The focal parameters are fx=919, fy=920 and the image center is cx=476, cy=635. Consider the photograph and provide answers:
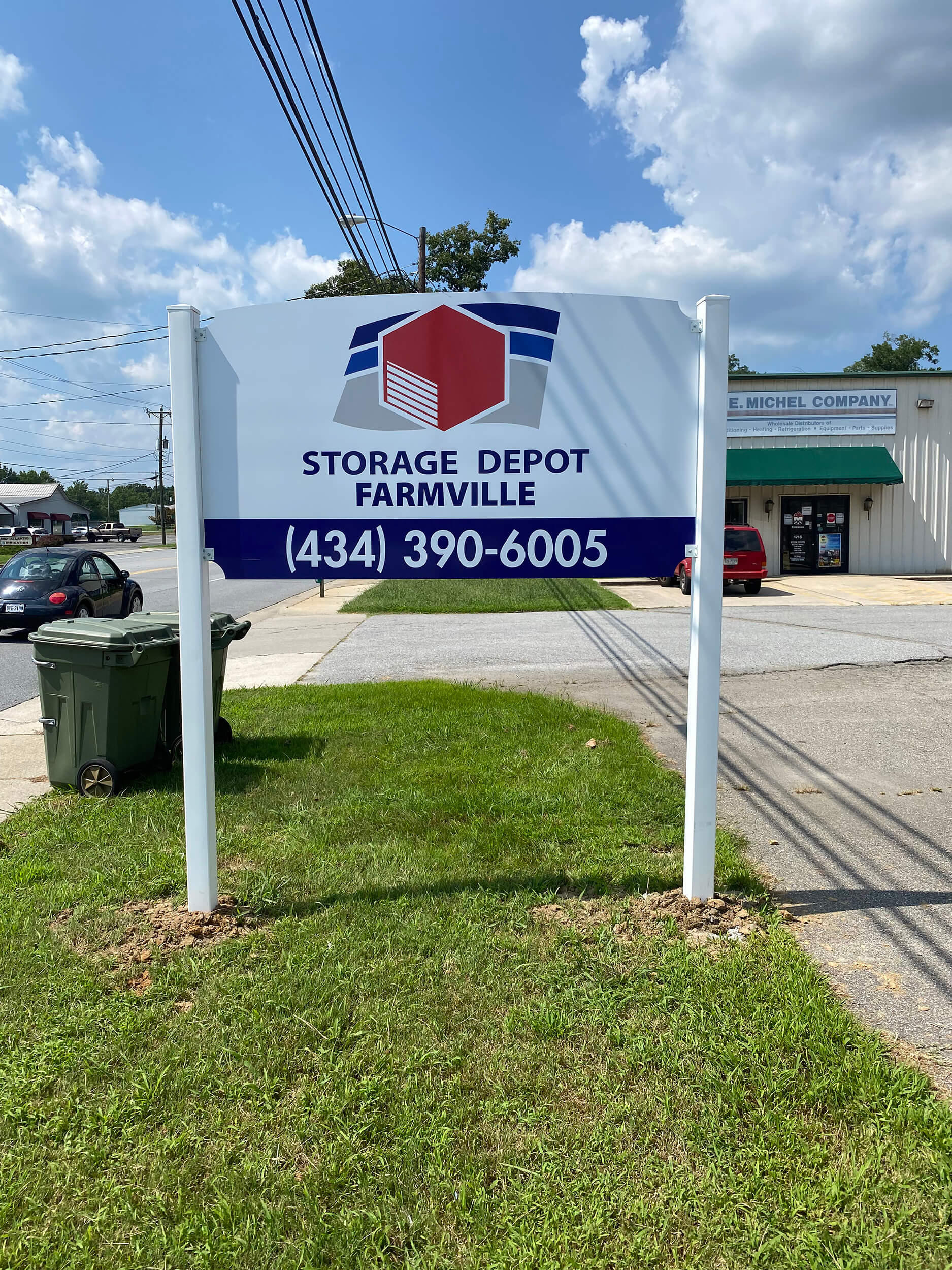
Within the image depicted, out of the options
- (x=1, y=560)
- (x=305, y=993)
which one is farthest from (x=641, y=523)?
(x=1, y=560)

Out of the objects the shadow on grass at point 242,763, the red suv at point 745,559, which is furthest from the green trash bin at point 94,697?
the red suv at point 745,559

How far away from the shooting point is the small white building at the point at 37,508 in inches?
3474

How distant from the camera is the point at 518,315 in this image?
3.99 meters

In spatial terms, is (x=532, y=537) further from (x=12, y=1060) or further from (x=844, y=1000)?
(x=12, y=1060)

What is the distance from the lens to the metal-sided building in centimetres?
2514

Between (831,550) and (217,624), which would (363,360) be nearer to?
(217,624)

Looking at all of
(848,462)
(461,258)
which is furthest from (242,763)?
(461,258)

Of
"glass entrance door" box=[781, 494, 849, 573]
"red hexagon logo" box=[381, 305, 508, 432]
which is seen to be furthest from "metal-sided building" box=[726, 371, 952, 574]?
"red hexagon logo" box=[381, 305, 508, 432]

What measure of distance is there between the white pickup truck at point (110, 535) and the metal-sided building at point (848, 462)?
2314 inches

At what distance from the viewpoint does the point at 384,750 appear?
653 cm

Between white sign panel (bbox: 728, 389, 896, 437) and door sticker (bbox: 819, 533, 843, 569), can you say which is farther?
door sticker (bbox: 819, 533, 843, 569)

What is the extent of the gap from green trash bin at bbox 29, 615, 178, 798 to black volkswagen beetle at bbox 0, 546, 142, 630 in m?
7.90

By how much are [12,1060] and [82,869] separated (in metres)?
1.63

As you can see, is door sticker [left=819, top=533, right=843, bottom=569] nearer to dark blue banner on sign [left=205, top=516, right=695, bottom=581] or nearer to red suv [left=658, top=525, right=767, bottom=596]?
red suv [left=658, top=525, right=767, bottom=596]
